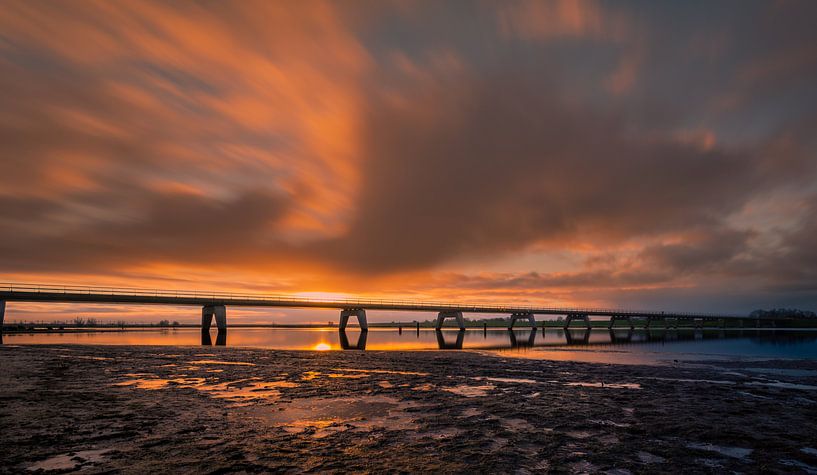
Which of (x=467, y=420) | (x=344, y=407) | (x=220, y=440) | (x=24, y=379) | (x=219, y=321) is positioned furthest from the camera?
(x=219, y=321)

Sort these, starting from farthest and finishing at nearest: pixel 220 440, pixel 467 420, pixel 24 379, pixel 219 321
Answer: pixel 219 321
pixel 24 379
pixel 467 420
pixel 220 440

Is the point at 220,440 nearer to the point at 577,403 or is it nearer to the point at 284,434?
the point at 284,434

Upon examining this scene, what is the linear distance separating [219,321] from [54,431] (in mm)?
97222

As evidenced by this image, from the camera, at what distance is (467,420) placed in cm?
1374

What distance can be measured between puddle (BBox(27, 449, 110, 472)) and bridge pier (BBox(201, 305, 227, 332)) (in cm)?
9859

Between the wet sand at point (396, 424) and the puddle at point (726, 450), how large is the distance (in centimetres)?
5

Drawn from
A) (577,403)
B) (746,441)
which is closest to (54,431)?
(577,403)

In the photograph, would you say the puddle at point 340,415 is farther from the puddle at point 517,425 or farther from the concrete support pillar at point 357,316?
the concrete support pillar at point 357,316

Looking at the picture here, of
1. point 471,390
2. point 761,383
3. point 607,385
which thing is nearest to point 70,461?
point 471,390

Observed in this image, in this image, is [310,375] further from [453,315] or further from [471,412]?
[453,315]

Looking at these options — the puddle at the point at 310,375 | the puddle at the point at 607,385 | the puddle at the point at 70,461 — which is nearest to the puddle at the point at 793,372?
the puddle at the point at 607,385

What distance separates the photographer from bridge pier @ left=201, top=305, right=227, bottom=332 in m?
101

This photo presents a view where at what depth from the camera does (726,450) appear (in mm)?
10883

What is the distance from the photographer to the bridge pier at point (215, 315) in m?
101
